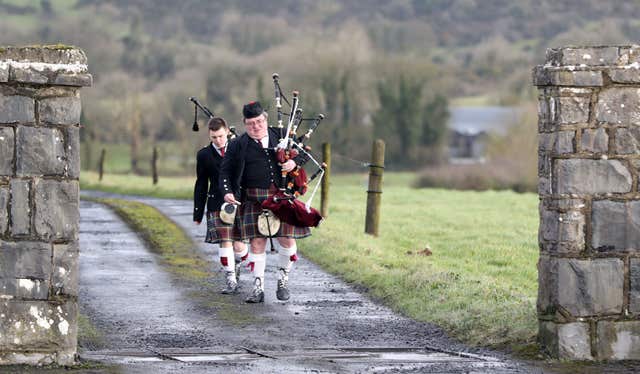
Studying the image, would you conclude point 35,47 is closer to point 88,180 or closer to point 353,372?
point 353,372

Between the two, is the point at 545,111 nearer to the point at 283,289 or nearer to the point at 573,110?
the point at 573,110

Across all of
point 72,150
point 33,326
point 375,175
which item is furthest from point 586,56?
point 375,175

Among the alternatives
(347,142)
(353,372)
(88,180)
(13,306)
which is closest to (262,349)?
(353,372)

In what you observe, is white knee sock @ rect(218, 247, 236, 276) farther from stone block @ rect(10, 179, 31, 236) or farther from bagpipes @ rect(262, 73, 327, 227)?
stone block @ rect(10, 179, 31, 236)

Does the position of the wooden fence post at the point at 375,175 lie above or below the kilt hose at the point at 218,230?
above

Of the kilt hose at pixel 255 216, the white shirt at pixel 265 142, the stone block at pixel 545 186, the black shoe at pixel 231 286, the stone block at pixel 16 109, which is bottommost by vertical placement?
the black shoe at pixel 231 286

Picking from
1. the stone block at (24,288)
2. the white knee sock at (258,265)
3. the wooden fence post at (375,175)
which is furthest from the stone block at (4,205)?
the wooden fence post at (375,175)

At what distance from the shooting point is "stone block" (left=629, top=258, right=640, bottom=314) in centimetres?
971

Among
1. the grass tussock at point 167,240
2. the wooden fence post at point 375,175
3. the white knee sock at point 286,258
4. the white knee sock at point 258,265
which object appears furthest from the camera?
the wooden fence post at point 375,175

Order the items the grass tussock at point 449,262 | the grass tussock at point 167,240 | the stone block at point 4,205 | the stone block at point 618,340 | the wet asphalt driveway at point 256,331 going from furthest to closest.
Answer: the grass tussock at point 167,240 < the grass tussock at point 449,262 < the stone block at point 618,340 < the wet asphalt driveway at point 256,331 < the stone block at point 4,205

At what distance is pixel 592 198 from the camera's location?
9.62 metres

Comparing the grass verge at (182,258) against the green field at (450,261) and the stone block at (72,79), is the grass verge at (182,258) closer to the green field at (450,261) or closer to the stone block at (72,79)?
the green field at (450,261)

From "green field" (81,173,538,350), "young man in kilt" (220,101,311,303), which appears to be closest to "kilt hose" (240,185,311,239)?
"young man in kilt" (220,101,311,303)

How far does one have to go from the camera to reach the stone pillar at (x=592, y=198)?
9.53m
